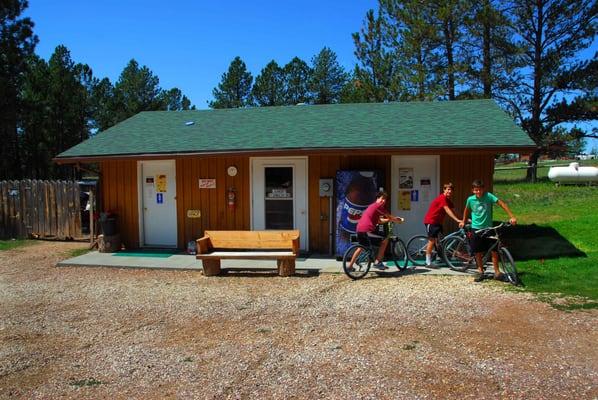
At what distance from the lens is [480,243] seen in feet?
25.7

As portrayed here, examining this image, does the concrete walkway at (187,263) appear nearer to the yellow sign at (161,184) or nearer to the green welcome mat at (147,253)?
the green welcome mat at (147,253)

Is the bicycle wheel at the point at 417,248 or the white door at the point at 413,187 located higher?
the white door at the point at 413,187

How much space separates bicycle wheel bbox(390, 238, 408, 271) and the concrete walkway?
0.15m

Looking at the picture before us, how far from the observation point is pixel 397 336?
535 cm

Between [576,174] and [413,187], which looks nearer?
[413,187]

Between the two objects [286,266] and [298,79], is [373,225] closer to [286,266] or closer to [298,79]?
[286,266]

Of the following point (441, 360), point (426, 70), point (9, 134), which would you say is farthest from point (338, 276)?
point (9, 134)

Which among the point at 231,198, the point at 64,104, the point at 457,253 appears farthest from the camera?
the point at 64,104

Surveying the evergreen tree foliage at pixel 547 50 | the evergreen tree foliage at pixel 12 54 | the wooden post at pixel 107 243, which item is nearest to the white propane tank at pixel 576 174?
the evergreen tree foliage at pixel 547 50

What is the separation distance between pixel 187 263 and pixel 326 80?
3128cm

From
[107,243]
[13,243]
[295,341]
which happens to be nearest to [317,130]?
[107,243]

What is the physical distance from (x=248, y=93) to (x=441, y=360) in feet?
123

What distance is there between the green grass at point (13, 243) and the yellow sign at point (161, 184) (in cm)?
445

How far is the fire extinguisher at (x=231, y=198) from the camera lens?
10984mm
